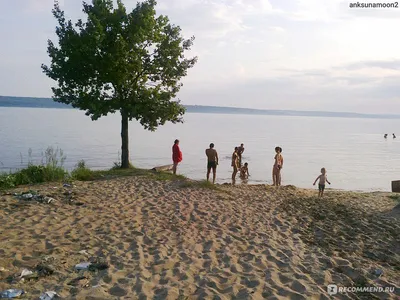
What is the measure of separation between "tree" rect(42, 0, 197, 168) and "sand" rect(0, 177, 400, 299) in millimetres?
5935

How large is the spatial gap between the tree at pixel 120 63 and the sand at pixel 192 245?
593 centimetres

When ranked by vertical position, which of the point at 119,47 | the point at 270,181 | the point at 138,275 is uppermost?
the point at 119,47

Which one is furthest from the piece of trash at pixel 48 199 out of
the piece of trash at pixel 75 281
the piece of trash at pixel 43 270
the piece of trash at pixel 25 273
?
the piece of trash at pixel 75 281

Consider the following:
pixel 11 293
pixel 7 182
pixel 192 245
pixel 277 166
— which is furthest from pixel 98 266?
pixel 277 166

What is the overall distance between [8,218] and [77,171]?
22.3 ft

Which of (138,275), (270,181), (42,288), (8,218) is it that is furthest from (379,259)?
(270,181)

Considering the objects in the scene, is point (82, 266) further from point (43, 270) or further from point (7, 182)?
point (7, 182)

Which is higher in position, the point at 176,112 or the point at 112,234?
the point at 176,112

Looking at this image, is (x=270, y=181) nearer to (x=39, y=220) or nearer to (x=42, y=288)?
(x=39, y=220)

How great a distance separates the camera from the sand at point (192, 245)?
19.6ft

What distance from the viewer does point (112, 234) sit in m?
8.34

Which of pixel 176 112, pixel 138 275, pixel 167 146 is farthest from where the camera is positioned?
pixel 167 146

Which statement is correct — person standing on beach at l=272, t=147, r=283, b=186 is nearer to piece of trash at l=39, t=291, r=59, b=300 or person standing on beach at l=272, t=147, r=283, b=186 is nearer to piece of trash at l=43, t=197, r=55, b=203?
piece of trash at l=43, t=197, r=55, b=203

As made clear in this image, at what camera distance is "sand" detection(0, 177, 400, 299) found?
5.99m
